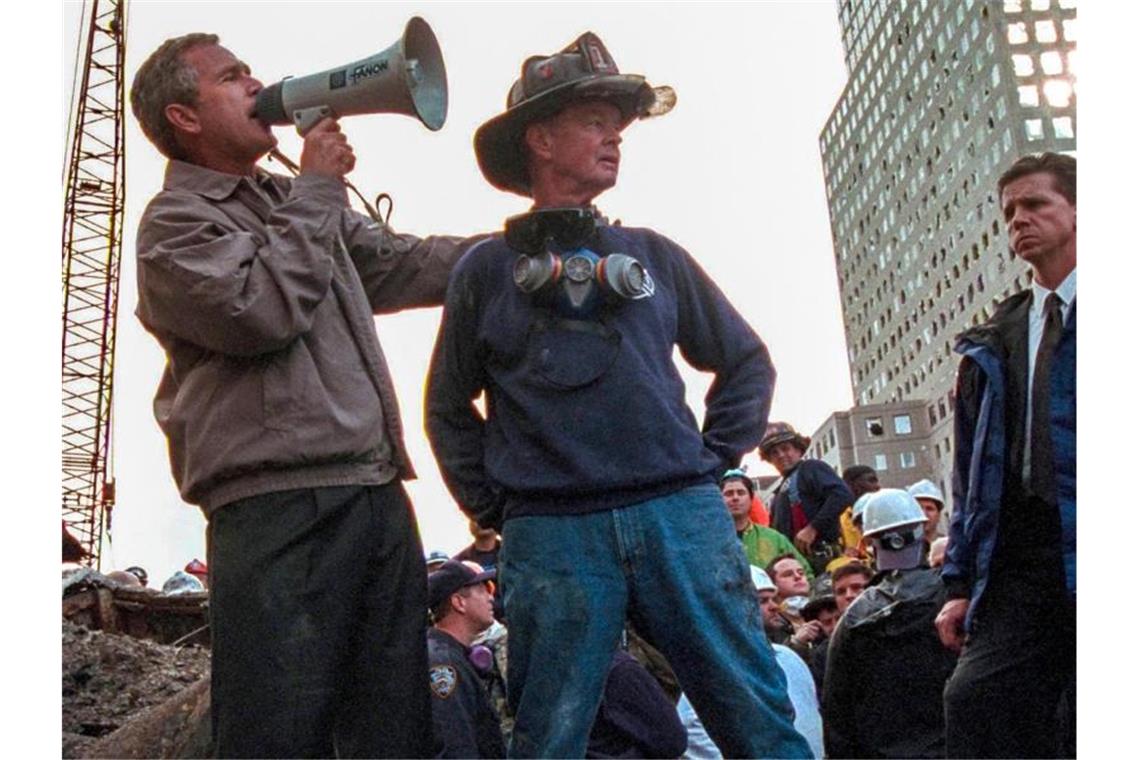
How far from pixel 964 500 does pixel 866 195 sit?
115455mm

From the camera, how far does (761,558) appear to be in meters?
7.74

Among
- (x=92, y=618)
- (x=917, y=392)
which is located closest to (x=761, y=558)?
(x=92, y=618)

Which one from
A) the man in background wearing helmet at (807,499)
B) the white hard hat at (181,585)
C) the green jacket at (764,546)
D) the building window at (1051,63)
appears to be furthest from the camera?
the building window at (1051,63)

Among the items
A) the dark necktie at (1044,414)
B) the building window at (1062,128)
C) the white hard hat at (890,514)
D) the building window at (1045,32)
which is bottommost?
the white hard hat at (890,514)

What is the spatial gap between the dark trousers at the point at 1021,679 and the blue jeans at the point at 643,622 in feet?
3.33

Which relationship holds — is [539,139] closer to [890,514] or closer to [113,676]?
[890,514]

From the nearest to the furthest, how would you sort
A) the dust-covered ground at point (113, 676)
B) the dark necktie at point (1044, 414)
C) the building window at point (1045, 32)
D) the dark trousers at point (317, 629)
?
the dark trousers at point (317, 629)
the dark necktie at point (1044, 414)
the dust-covered ground at point (113, 676)
the building window at point (1045, 32)

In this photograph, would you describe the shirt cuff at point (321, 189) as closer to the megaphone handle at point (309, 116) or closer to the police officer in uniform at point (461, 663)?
the megaphone handle at point (309, 116)

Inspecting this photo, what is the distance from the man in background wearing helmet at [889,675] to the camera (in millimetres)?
5375

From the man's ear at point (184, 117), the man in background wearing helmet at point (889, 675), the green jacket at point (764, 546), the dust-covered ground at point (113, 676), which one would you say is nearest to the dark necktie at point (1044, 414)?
the man in background wearing helmet at point (889, 675)

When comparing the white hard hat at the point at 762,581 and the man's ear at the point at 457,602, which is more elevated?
the man's ear at the point at 457,602

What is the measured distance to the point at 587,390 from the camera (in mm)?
2885

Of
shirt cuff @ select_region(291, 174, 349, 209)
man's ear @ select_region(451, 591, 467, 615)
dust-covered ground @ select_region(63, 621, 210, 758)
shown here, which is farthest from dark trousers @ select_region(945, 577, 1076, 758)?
dust-covered ground @ select_region(63, 621, 210, 758)

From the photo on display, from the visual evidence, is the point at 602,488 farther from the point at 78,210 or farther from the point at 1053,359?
the point at 78,210
